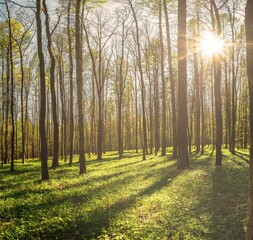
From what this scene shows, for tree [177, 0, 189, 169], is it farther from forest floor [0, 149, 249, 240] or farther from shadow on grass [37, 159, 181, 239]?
forest floor [0, 149, 249, 240]

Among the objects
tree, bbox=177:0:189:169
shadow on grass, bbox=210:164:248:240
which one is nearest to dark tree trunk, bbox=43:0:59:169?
tree, bbox=177:0:189:169

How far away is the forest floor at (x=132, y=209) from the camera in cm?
636

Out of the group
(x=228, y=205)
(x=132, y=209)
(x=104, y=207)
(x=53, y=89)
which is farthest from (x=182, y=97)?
(x=53, y=89)

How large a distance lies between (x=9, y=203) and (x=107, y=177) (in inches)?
238

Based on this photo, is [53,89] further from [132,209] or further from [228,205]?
[228,205]

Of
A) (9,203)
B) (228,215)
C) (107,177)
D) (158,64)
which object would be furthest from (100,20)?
(228,215)

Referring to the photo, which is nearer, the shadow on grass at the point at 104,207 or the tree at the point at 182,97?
the shadow on grass at the point at 104,207

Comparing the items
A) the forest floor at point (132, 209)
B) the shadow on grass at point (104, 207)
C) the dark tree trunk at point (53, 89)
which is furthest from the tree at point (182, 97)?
the dark tree trunk at point (53, 89)

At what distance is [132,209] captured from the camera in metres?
8.05

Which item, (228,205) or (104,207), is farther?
(104,207)

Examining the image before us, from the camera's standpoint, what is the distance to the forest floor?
6355 millimetres

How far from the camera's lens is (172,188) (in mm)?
10438

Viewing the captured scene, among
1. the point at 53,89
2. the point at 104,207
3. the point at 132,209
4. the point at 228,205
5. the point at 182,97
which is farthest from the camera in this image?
the point at 53,89

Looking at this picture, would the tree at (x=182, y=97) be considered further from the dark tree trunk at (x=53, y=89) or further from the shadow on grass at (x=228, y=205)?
the dark tree trunk at (x=53, y=89)
